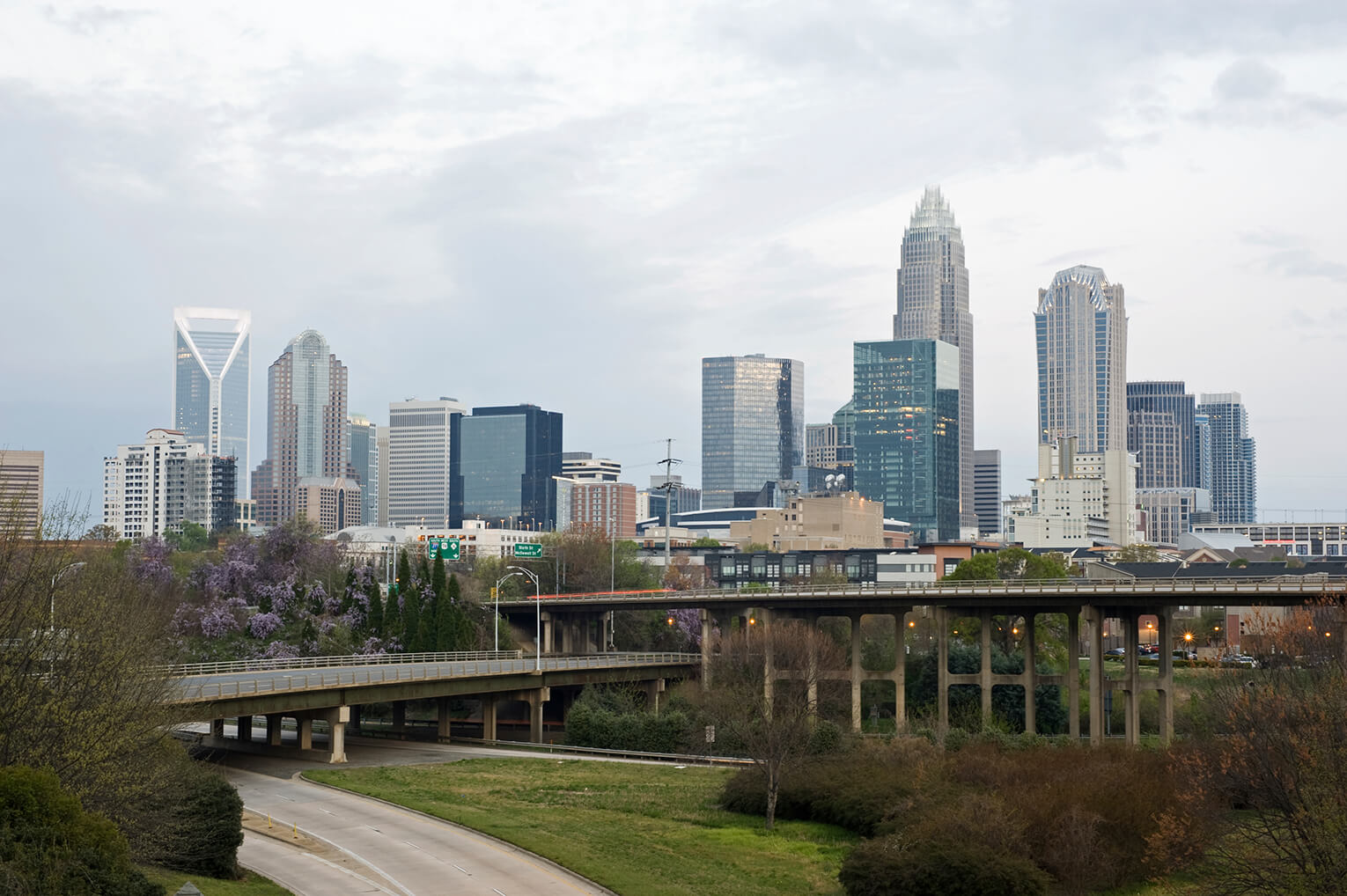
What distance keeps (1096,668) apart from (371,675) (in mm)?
49821

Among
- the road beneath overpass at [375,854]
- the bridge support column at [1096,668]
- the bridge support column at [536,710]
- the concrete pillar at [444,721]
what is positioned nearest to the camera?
the road beneath overpass at [375,854]

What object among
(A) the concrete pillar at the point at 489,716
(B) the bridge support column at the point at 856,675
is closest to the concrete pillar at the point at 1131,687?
(B) the bridge support column at the point at 856,675

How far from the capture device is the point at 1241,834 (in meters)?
42.8

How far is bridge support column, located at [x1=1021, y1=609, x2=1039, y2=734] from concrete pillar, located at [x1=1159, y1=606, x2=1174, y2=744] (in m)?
9.16

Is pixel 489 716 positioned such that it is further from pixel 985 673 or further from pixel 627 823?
pixel 627 823

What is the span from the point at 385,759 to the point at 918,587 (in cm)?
4539

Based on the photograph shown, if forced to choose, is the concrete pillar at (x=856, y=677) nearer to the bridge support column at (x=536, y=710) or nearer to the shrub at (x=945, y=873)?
the bridge support column at (x=536, y=710)

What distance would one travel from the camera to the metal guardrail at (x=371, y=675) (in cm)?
7250

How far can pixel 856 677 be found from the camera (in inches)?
4326

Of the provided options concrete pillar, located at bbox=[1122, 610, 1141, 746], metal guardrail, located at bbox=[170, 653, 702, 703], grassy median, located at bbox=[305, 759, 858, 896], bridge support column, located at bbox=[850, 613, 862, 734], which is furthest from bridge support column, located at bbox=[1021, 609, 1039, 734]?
grassy median, located at bbox=[305, 759, 858, 896]

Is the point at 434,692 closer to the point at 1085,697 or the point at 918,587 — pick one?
the point at 918,587

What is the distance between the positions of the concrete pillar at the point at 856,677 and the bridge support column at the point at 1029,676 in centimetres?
1210

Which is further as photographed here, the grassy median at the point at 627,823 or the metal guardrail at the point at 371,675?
the metal guardrail at the point at 371,675

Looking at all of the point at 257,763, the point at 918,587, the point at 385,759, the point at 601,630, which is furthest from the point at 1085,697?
the point at 257,763
